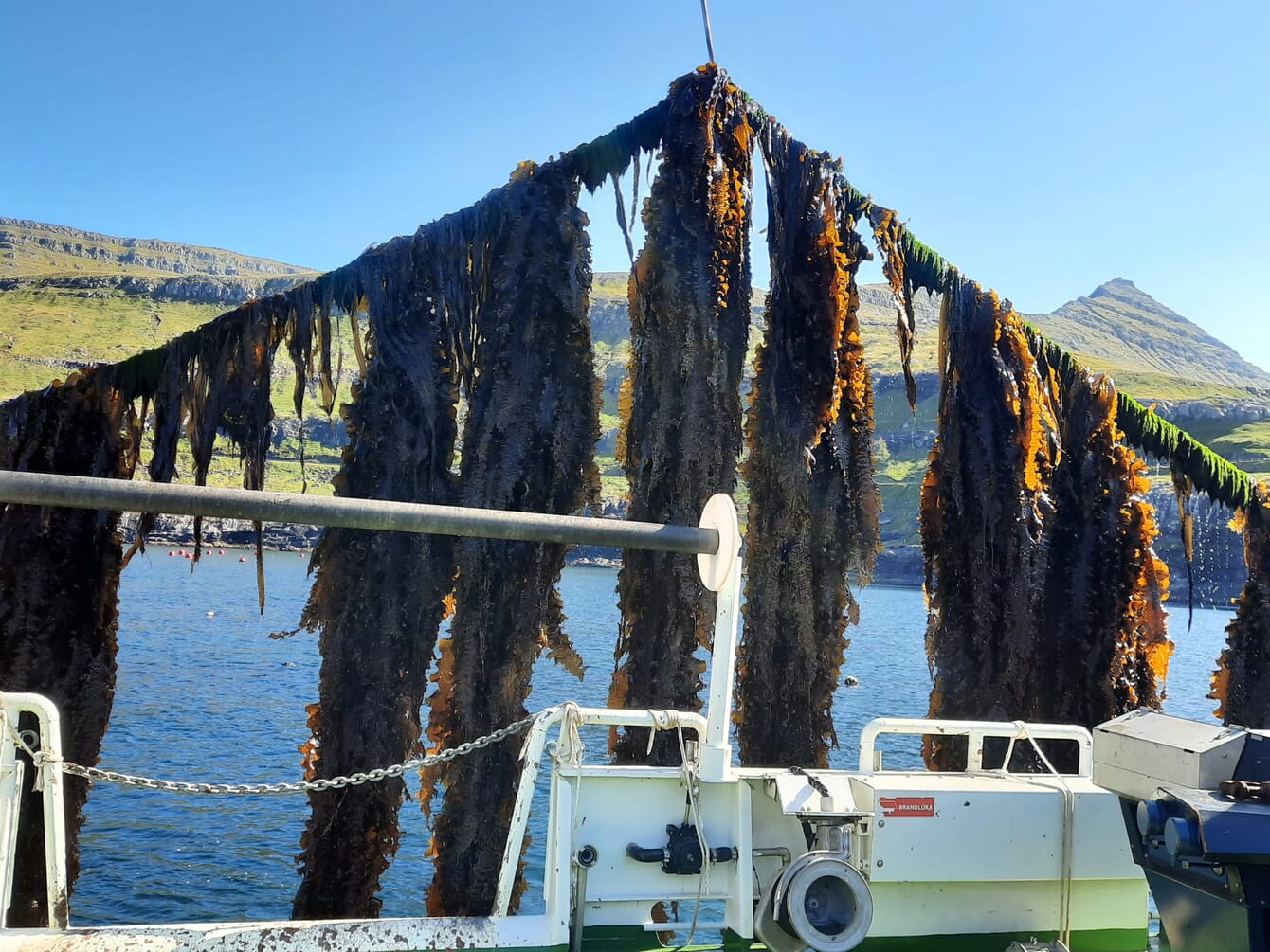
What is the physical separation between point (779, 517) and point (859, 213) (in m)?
2.45

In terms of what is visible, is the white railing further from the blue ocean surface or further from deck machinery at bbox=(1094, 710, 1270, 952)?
the blue ocean surface

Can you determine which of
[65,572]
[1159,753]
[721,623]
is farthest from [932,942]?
[65,572]

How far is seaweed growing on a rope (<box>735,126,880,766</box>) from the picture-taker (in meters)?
6.86

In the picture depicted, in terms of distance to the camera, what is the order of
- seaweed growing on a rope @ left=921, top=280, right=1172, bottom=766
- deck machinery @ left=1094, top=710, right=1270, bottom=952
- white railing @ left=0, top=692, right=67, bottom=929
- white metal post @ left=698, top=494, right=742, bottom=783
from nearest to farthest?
1. deck machinery @ left=1094, top=710, right=1270, bottom=952
2. white railing @ left=0, top=692, right=67, bottom=929
3. white metal post @ left=698, top=494, right=742, bottom=783
4. seaweed growing on a rope @ left=921, top=280, right=1172, bottom=766

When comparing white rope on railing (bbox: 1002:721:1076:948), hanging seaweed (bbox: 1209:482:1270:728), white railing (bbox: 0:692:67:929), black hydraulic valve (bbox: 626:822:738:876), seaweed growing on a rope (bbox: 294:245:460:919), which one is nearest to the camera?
white railing (bbox: 0:692:67:929)

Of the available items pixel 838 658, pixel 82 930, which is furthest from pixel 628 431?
pixel 82 930

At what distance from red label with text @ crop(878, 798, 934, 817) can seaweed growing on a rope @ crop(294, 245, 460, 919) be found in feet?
10.5

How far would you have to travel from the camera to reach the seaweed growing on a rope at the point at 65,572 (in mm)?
6336

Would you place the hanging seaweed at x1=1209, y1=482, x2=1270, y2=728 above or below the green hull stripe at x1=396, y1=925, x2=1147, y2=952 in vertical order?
above

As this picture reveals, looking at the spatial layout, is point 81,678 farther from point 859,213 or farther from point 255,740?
point 255,740

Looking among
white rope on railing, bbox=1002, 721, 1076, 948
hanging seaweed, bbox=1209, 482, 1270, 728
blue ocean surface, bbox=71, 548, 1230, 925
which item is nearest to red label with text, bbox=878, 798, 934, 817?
white rope on railing, bbox=1002, 721, 1076, 948

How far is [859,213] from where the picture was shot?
7.44 meters

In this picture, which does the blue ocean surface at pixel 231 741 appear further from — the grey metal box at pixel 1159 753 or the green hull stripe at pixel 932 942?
the grey metal box at pixel 1159 753

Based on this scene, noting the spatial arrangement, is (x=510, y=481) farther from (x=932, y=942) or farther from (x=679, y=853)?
(x=932, y=942)
